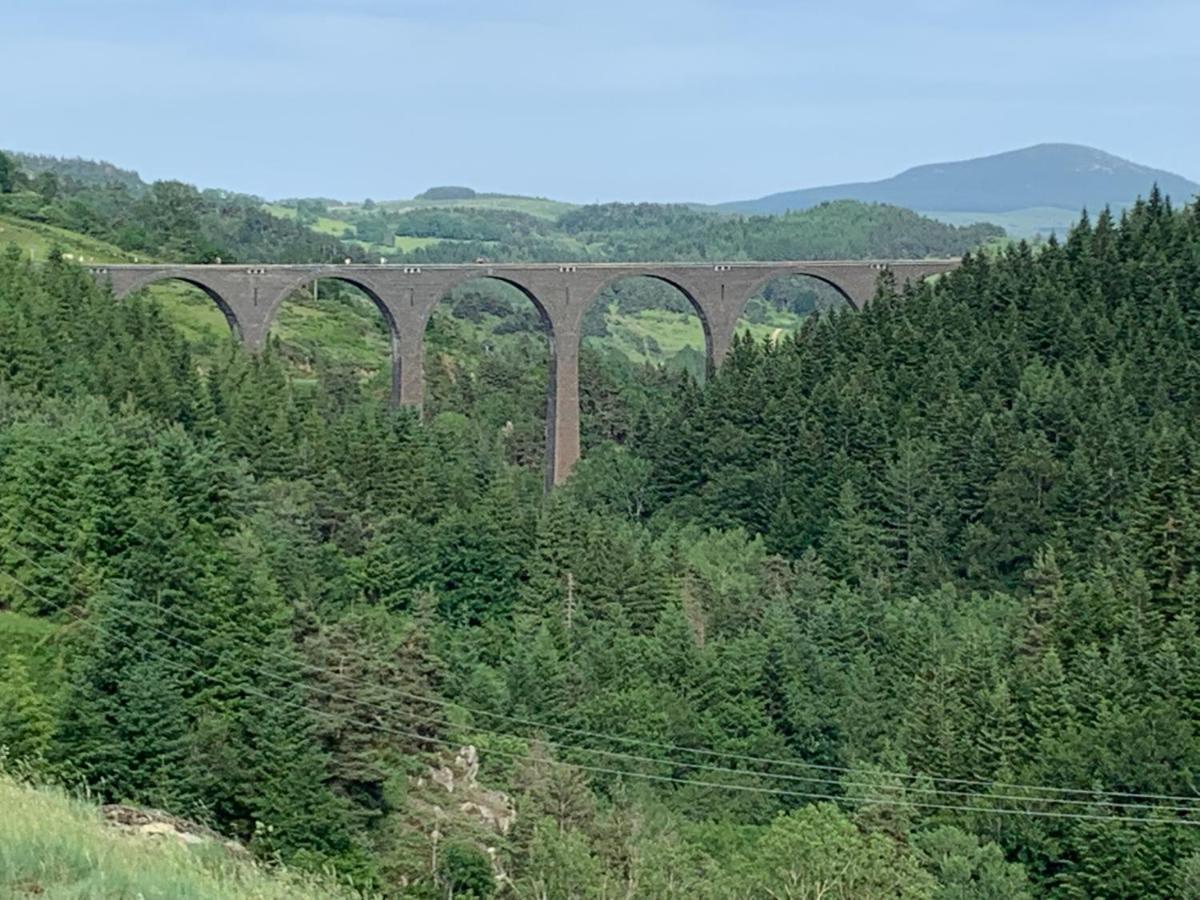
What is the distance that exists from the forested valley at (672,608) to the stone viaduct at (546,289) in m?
3.71

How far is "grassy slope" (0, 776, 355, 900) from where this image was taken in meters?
11.3

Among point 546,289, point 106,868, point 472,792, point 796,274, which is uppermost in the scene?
point 796,274

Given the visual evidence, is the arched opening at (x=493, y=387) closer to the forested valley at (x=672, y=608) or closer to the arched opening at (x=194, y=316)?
the forested valley at (x=672, y=608)

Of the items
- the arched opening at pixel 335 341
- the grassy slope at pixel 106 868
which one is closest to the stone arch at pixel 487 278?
the arched opening at pixel 335 341

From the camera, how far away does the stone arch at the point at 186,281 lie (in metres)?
82.5

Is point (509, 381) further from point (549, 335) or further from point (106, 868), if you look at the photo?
point (106, 868)

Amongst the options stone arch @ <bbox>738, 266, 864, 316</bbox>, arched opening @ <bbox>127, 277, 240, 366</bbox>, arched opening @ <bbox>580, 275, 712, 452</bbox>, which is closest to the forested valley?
arched opening @ <bbox>127, 277, 240, 366</bbox>

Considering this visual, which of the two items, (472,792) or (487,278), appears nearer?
(472,792)

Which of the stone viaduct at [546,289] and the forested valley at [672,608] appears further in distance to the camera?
the stone viaduct at [546,289]

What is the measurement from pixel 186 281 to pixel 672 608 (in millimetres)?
35908

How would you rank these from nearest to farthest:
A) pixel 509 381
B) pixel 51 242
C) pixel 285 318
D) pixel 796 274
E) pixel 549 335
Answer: pixel 549 335
pixel 796 274
pixel 51 242
pixel 509 381
pixel 285 318

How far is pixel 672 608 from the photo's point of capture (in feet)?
186

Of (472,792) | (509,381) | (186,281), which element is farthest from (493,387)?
(472,792)

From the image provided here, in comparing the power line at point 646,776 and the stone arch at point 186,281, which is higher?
the stone arch at point 186,281
